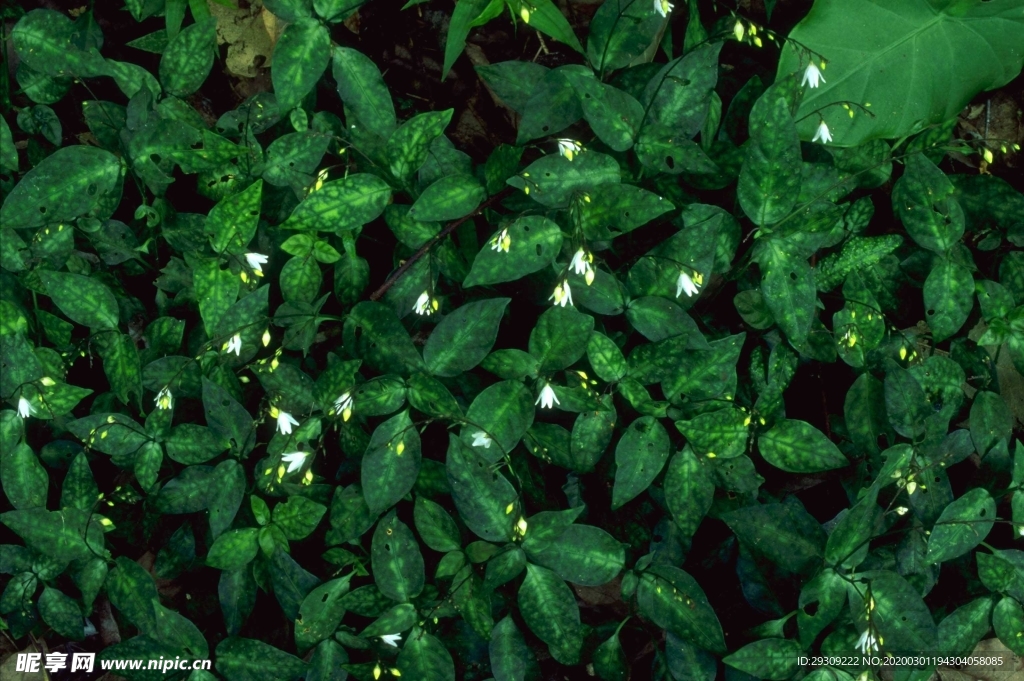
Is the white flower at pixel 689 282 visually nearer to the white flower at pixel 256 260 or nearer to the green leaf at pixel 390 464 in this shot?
the green leaf at pixel 390 464

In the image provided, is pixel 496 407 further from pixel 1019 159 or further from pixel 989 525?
pixel 1019 159

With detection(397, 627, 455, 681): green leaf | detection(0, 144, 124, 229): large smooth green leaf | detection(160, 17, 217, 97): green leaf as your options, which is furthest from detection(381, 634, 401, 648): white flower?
detection(160, 17, 217, 97): green leaf

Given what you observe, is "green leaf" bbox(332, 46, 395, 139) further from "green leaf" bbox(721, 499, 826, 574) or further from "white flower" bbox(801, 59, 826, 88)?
"green leaf" bbox(721, 499, 826, 574)

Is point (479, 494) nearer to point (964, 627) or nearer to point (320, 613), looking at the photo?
point (320, 613)

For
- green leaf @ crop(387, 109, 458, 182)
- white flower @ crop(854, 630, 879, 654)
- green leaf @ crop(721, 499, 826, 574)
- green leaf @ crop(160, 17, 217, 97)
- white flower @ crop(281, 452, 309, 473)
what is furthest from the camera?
green leaf @ crop(160, 17, 217, 97)

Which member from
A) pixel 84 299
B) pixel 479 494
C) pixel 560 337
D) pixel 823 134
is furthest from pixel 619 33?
pixel 84 299

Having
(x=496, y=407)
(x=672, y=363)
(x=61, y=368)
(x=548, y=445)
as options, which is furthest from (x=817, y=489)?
(x=61, y=368)
